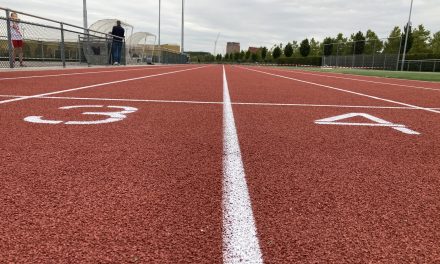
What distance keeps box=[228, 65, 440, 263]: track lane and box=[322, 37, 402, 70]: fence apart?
39.9 m

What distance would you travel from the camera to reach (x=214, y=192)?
1.83 metres

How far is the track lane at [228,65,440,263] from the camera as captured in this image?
1.36 meters

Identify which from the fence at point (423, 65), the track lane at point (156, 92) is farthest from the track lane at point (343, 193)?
the fence at point (423, 65)

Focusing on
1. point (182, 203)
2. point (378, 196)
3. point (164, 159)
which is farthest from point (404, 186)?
point (164, 159)

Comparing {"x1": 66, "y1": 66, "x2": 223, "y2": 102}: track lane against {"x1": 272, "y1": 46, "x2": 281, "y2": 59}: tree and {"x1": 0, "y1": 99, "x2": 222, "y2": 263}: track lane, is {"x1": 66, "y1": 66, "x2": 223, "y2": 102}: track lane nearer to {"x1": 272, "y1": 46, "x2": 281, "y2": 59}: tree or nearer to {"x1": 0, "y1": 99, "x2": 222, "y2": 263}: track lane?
{"x1": 0, "y1": 99, "x2": 222, "y2": 263}: track lane

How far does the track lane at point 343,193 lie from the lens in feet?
Result: 4.45

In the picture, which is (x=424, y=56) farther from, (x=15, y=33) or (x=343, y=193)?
(x=343, y=193)

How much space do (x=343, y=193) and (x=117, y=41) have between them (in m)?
22.2

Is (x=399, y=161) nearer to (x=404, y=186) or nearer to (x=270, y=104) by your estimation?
(x=404, y=186)

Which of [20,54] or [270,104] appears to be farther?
[20,54]

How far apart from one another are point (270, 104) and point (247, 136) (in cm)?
235

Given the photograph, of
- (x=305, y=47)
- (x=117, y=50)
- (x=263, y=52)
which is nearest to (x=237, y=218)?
(x=117, y=50)

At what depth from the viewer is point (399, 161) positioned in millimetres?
2496

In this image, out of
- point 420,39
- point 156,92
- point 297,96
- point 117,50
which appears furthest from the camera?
point 420,39
